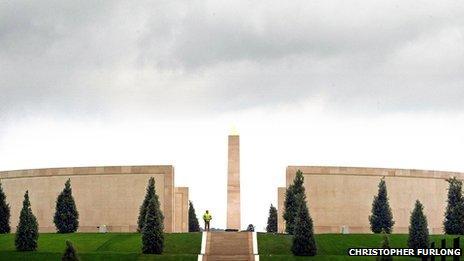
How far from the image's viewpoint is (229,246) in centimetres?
4862

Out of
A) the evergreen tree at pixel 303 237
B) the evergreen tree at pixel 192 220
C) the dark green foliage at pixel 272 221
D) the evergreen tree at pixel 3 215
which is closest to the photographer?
the evergreen tree at pixel 303 237

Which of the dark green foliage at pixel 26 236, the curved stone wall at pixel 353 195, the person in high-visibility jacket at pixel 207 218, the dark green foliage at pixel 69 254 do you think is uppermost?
the curved stone wall at pixel 353 195

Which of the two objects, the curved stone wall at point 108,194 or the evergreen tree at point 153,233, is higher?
the curved stone wall at point 108,194

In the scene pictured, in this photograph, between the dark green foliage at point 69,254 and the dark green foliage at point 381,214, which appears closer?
the dark green foliage at point 69,254

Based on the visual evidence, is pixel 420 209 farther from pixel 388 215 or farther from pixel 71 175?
pixel 71 175

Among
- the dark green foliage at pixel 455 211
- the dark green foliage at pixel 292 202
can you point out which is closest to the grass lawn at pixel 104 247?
the dark green foliage at pixel 292 202

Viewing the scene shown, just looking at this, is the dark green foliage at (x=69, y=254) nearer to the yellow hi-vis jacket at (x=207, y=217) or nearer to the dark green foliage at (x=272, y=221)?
the yellow hi-vis jacket at (x=207, y=217)

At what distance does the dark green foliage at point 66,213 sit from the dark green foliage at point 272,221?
61.8 ft

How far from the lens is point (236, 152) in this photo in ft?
203

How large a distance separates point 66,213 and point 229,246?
14.1 m

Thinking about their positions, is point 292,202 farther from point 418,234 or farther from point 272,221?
point 272,221

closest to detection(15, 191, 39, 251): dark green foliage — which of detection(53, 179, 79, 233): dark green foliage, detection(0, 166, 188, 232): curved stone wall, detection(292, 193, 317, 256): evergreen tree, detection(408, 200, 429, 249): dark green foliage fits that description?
detection(53, 179, 79, 233): dark green foliage

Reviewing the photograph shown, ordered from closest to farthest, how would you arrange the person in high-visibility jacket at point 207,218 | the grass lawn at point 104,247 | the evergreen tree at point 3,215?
the grass lawn at point 104,247 < the person in high-visibility jacket at point 207,218 < the evergreen tree at point 3,215

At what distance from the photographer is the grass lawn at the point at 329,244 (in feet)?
148
